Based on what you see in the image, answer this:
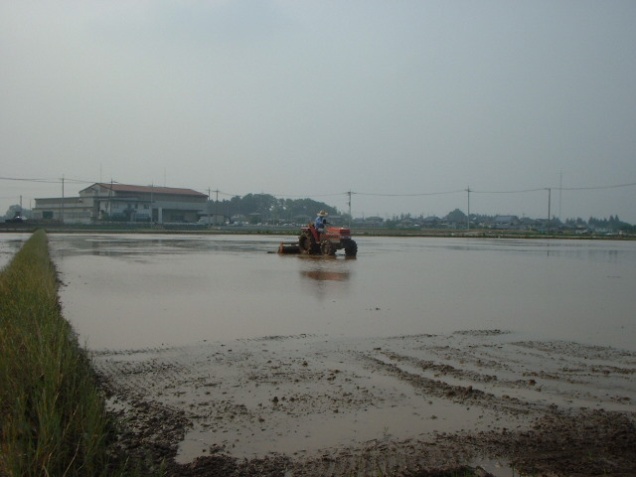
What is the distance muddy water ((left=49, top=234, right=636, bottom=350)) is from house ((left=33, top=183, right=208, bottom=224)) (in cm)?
6560

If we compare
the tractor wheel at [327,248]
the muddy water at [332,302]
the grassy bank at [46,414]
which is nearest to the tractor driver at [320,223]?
the tractor wheel at [327,248]

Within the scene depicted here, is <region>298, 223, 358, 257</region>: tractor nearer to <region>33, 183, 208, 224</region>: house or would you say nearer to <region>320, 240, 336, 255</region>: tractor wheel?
<region>320, 240, 336, 255</region>: tractor wheel

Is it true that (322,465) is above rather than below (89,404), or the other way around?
below

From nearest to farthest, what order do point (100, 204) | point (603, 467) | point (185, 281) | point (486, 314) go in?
point (603, 467)
point (486, 314)
point (185, 281)
point (100, 204)

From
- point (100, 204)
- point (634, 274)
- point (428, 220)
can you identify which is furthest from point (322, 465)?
point (428, 220)

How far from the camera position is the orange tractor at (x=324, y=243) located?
25125mm

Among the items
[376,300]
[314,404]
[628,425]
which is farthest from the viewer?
[376,300]

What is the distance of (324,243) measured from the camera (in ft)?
85.1

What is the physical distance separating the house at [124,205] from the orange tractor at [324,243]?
191 ft

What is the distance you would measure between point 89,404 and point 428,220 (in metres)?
132

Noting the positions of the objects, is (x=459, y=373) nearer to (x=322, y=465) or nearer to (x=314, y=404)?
(x=314, y=404)

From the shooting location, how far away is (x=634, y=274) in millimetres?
18719

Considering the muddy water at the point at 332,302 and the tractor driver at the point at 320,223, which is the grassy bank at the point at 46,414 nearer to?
the muddy water at the point at 332,302

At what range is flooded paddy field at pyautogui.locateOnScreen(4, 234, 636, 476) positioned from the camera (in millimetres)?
4242
